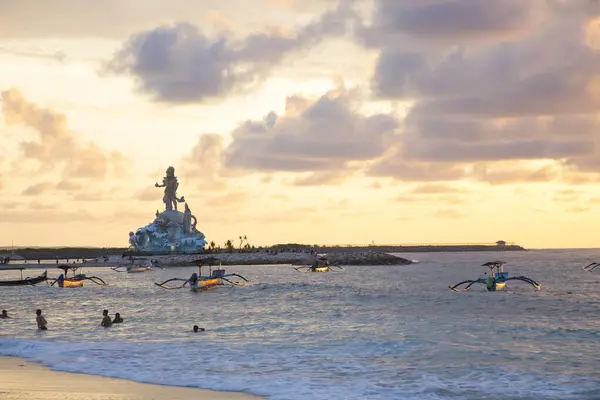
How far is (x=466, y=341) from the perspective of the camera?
127ft

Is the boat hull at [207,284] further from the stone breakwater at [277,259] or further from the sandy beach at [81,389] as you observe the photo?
the stone breakwater at [277,259]

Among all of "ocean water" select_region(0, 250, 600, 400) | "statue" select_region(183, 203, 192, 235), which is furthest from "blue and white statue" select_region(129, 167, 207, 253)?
"ocean water" select_region(0, 250, 600, 400)

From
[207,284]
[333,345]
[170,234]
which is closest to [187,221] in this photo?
[170,234]

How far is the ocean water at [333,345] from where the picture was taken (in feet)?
88.2

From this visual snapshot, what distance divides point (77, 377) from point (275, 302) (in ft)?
128

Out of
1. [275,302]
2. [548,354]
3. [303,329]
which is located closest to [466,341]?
[548,354]

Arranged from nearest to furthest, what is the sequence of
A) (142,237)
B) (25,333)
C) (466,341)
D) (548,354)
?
(548,354) → (466,341) → (25,333) → (142,237)

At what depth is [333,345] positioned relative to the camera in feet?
122

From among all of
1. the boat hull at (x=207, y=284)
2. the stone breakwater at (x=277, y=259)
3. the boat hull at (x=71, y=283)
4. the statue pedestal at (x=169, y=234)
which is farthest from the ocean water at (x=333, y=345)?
the statue pedestal at (x=169, y=234)

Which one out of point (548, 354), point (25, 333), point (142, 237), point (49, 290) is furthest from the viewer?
point (142, 237)

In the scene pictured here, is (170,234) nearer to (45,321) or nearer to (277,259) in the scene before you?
(277,259)

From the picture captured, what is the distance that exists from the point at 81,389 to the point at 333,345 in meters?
15.6

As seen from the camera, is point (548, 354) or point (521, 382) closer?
point (521, 382)

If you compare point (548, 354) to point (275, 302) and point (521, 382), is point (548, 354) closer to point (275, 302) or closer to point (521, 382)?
point (521, 382)
